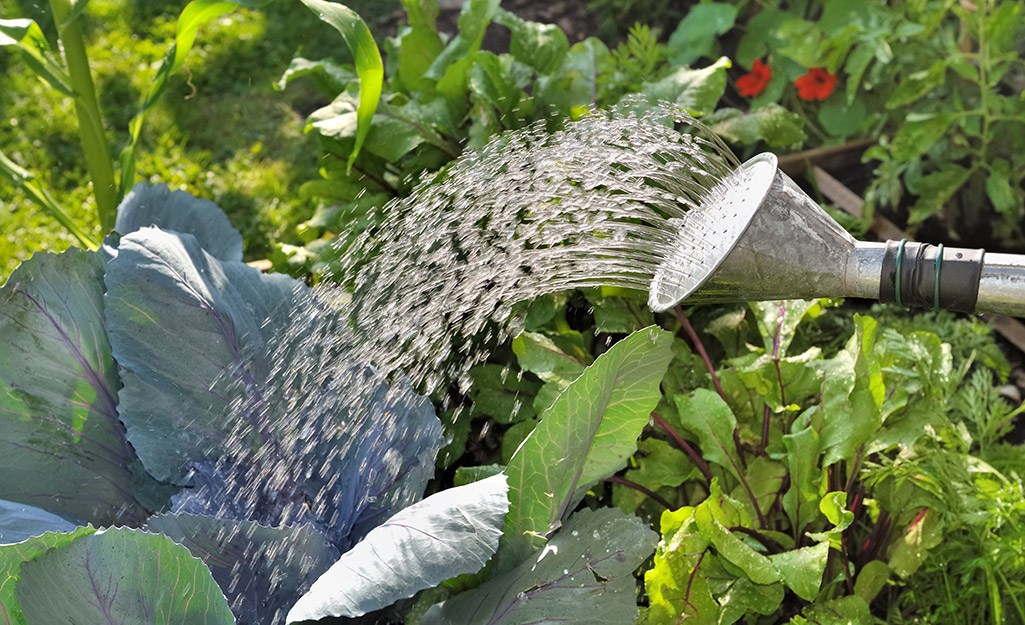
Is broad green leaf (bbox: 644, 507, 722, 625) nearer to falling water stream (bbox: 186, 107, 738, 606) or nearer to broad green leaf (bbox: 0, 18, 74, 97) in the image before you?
falling water stream (bbox: 186, 107, 738, 606)

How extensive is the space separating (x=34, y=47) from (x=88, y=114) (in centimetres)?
20

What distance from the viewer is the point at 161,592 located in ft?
3.84

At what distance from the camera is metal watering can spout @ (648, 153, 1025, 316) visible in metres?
1.07

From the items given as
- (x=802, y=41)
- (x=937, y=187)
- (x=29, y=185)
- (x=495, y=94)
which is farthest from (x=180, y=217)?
(x=937, y=187)

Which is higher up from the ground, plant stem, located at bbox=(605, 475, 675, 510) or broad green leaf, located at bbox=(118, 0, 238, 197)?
broad green leaf, located at bbox=(118, 0, 238, 197)

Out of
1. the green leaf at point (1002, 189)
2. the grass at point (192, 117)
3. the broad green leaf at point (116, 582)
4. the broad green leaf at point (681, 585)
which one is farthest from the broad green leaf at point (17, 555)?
the green leaf at point (1002, 189)

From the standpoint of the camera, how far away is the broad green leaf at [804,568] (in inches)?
53.3

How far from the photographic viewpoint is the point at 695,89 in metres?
2.14

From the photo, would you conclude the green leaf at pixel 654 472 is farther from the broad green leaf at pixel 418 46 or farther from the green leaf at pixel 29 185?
the green leaf at pixel 29 185

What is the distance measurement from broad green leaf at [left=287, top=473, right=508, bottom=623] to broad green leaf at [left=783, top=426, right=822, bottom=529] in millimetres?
602

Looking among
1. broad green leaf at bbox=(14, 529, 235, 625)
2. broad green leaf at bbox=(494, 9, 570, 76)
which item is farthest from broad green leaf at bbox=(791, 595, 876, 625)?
broad green leaf at bbox=(494, 9, 570, 76)

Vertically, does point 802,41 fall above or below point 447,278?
below

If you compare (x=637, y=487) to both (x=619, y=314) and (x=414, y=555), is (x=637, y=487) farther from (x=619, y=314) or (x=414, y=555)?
(x=414, y=555)

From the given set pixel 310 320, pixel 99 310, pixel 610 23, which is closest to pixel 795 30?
pixel 610 23
